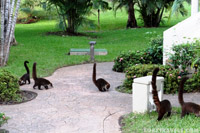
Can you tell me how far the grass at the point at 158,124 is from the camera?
4.85 meters

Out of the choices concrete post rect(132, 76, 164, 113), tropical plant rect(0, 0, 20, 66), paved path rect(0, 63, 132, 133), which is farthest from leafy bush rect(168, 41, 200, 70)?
tropical plant rect(0, 0, 20, 66)

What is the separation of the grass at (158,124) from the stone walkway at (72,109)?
0.25m

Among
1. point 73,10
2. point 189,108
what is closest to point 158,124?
point 189,108

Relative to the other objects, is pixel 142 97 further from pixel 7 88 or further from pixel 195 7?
pixel 195 7

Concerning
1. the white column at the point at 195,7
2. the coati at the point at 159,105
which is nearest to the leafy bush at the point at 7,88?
the coati at the point at 159,105

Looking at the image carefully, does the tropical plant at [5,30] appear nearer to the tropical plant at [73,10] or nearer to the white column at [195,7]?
the white column at [195,7]

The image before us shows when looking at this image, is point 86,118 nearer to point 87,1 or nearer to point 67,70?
point 67,70

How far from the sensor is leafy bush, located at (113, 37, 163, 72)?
32.8ft

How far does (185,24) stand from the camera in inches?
328

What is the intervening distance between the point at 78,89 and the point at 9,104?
1.86 metres

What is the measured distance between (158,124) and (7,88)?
11.1ft

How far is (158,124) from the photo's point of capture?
5.12 m

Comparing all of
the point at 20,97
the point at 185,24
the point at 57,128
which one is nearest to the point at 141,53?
the point at 185,24

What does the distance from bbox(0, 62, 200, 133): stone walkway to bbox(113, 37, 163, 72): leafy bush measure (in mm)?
1227
